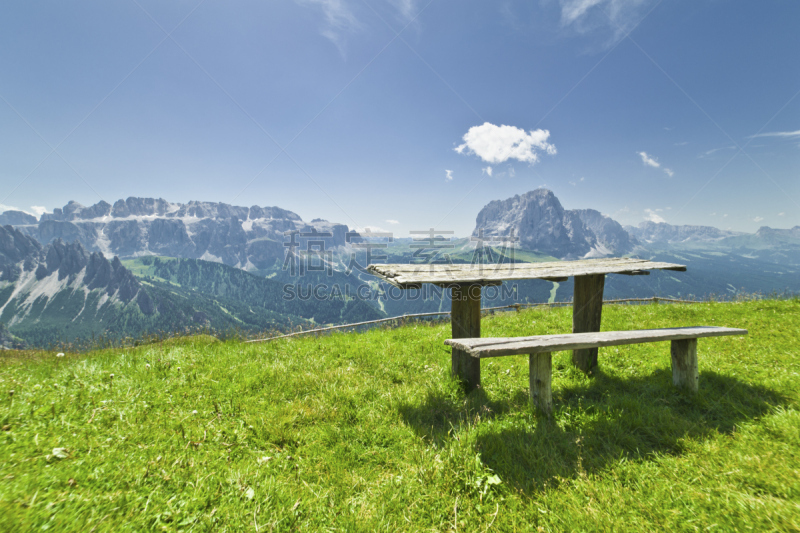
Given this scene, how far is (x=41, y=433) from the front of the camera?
343 centimetres

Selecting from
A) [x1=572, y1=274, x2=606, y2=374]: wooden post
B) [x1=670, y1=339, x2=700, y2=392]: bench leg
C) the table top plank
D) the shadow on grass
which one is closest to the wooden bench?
[x1=670, y1=339, x2=700, y2=392]: bench leg

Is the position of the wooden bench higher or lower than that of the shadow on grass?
higher

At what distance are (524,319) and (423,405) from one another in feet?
25.4

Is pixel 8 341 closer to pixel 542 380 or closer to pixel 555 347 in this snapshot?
pixel 542 380

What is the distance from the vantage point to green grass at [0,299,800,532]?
2.70 meters

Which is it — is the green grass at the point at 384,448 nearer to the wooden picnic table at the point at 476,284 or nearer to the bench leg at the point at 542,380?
the bench leg at the point at 542,380

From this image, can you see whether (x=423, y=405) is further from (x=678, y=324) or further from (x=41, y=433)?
(x=678, y=324)

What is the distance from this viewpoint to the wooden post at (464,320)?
549 cm

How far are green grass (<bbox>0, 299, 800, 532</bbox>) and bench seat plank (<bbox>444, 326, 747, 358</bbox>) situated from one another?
89cm

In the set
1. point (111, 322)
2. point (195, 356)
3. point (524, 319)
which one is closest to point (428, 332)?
point (524, 319)

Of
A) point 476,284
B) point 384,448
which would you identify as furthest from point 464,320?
point 384,448

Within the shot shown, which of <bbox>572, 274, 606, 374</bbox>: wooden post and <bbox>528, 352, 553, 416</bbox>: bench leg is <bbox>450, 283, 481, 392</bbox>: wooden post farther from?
<bbox>572, 274, 606, 374</bbox>: wooden post

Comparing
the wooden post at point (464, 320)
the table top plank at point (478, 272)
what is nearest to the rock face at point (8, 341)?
the table top plank at point (478, 272)

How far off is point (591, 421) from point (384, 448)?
9.13 feet
